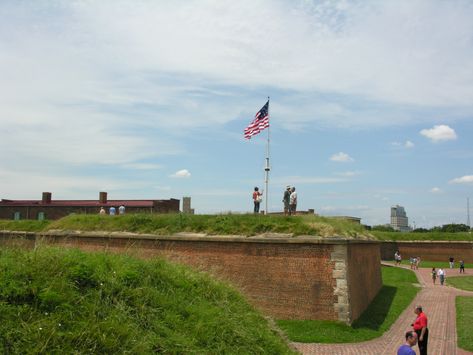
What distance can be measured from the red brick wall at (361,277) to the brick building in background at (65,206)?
15.9 meters

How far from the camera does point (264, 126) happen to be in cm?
1948

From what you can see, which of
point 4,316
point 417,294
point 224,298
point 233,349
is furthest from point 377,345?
point 417,294

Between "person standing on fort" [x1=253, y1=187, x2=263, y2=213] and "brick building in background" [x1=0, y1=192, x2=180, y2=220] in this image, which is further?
"brick building in background" [x1=0, y1=192, x2=180, y2=220]

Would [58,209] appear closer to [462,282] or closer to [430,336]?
[430,336]

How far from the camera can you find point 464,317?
16141 millimetres

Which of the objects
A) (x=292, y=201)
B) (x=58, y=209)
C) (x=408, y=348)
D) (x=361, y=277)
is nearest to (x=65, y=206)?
(x=58, y=209)

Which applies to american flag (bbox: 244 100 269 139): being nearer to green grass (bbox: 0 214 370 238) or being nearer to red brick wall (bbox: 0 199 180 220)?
green grass (bbox: 0 214 370 238)

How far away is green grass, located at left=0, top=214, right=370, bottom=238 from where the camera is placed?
14.2 meters

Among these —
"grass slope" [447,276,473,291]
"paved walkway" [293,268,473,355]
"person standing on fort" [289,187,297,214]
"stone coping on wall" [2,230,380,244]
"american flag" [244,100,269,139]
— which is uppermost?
"american flag" [244,100,269,139]

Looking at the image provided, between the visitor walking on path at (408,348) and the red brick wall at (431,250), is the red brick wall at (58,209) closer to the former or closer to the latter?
the red brick wall at (431,250)

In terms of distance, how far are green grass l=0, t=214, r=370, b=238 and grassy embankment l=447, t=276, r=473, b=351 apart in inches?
166

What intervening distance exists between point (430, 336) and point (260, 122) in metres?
10.4

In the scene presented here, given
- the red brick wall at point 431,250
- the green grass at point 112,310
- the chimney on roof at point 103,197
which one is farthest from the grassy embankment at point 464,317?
the chimney on roof at point 103,197

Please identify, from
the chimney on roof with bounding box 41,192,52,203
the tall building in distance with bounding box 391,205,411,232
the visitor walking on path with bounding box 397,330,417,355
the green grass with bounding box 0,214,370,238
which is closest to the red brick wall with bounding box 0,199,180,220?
the chimney on roof with bounding box 41,192,52,203
